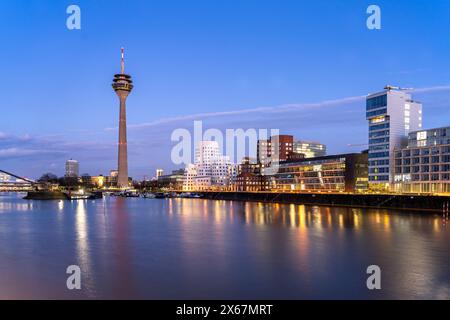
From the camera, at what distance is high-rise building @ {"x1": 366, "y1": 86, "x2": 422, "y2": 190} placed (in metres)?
87.1

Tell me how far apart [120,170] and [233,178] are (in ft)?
177

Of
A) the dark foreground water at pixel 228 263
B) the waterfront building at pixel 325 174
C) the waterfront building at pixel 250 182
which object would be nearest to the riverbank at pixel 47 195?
the waterfront building at pixel 250 182

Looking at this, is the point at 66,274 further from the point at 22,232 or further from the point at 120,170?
the point at 120,170

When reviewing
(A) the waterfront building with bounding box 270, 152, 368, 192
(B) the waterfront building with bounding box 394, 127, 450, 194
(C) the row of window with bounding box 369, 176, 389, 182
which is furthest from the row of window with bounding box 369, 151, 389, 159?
(A) the waterfront building with bounding box 270, 152, 368, 192

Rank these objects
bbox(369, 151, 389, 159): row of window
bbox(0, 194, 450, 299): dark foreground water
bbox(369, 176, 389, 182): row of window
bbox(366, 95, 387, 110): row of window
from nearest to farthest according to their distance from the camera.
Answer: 1. bbox(0, 194, 450, 299): dark foreground water
2. bbox(369, 176, 389, 182): row of window
3. bbox(366, 95, 387, 110): row of window
4. bbox(369, 151, 389, 159): row of window

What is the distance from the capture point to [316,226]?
148 ft

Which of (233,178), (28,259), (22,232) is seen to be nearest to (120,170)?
(233,178)

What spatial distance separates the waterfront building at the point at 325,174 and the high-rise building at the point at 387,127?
13494 millimetres

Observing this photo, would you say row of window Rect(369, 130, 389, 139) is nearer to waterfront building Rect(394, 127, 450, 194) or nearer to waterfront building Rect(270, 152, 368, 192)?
waterfront building Rect(394, 127, 450, 194)

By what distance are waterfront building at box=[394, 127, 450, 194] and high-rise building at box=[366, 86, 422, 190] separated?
224 centimetres

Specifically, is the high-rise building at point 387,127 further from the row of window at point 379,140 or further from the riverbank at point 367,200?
the riverbank at point 367,200

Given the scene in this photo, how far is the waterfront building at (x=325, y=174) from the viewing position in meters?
106

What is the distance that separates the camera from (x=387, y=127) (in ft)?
287

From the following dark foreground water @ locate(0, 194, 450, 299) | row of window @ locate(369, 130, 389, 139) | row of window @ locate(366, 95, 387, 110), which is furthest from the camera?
row of window @ locate(369, 130, 389, 139)
